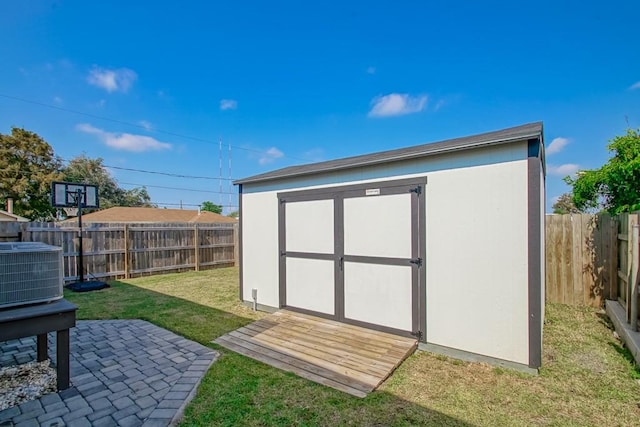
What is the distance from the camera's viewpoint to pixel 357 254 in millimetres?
4195

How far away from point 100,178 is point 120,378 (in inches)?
1355

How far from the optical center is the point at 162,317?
506 cm

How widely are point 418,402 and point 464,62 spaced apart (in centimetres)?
895

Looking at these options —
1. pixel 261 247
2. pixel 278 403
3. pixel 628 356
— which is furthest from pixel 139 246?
pixel 628 356

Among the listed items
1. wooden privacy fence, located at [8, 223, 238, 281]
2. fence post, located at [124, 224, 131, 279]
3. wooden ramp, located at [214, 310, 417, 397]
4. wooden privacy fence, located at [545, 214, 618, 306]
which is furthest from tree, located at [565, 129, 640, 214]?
fence post, located at [124, 224, 131, 279]

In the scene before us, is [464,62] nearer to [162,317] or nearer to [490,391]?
[490,391]

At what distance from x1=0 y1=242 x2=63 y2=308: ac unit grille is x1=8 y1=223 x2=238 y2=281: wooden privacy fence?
6208mm

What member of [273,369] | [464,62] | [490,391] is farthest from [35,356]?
[464,62]

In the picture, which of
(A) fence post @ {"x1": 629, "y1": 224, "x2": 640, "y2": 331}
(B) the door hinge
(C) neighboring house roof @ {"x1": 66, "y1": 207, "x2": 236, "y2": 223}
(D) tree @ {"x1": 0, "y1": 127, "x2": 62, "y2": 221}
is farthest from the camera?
(C) neighboring house roof @ {"x1": 66, "y1": 207, "x2": 236, "y2": 223}

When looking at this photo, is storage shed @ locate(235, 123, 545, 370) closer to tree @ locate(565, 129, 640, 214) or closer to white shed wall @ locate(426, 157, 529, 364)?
white shed wall @ locate(426, 157, 529, 364)

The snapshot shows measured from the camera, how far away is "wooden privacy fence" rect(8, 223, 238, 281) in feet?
26.0

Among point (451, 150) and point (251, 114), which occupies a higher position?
point (251, 114)

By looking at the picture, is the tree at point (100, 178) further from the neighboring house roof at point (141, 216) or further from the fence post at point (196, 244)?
the fence post at point (196, 244)

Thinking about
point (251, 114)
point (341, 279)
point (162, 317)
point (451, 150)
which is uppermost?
point (251, 114)
